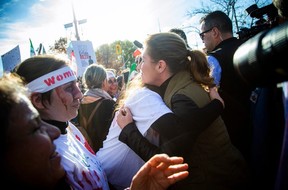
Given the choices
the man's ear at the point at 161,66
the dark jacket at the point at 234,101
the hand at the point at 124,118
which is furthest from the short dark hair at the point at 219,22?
the hand at the point at 124,118

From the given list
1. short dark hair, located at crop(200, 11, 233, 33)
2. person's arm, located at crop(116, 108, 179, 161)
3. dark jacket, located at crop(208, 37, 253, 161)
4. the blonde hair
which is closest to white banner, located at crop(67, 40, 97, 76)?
the blonde hair

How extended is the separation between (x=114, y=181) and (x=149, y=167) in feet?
2.57

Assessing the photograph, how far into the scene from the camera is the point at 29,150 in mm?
950

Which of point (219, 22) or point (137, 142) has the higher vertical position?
point (219, 22)

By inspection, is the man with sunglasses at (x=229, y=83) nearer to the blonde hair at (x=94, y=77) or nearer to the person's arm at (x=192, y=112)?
the person's arm at (x=192, y=112)

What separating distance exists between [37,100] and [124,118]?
27.7 inches

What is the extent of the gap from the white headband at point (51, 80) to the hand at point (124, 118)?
0.59m

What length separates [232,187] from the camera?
69.7 inches

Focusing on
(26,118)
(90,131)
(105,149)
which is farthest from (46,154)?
(90,131)

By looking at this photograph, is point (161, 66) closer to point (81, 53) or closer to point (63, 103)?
point (63, 103)

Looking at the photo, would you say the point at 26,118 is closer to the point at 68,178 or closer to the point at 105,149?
the point at 68,178

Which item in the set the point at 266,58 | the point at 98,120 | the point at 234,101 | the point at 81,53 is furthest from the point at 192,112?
the point at 81,53

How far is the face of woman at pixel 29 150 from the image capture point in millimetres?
906

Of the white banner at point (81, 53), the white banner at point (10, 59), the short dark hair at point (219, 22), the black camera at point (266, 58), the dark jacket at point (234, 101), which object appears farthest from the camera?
the white banner at point (81, 53)
